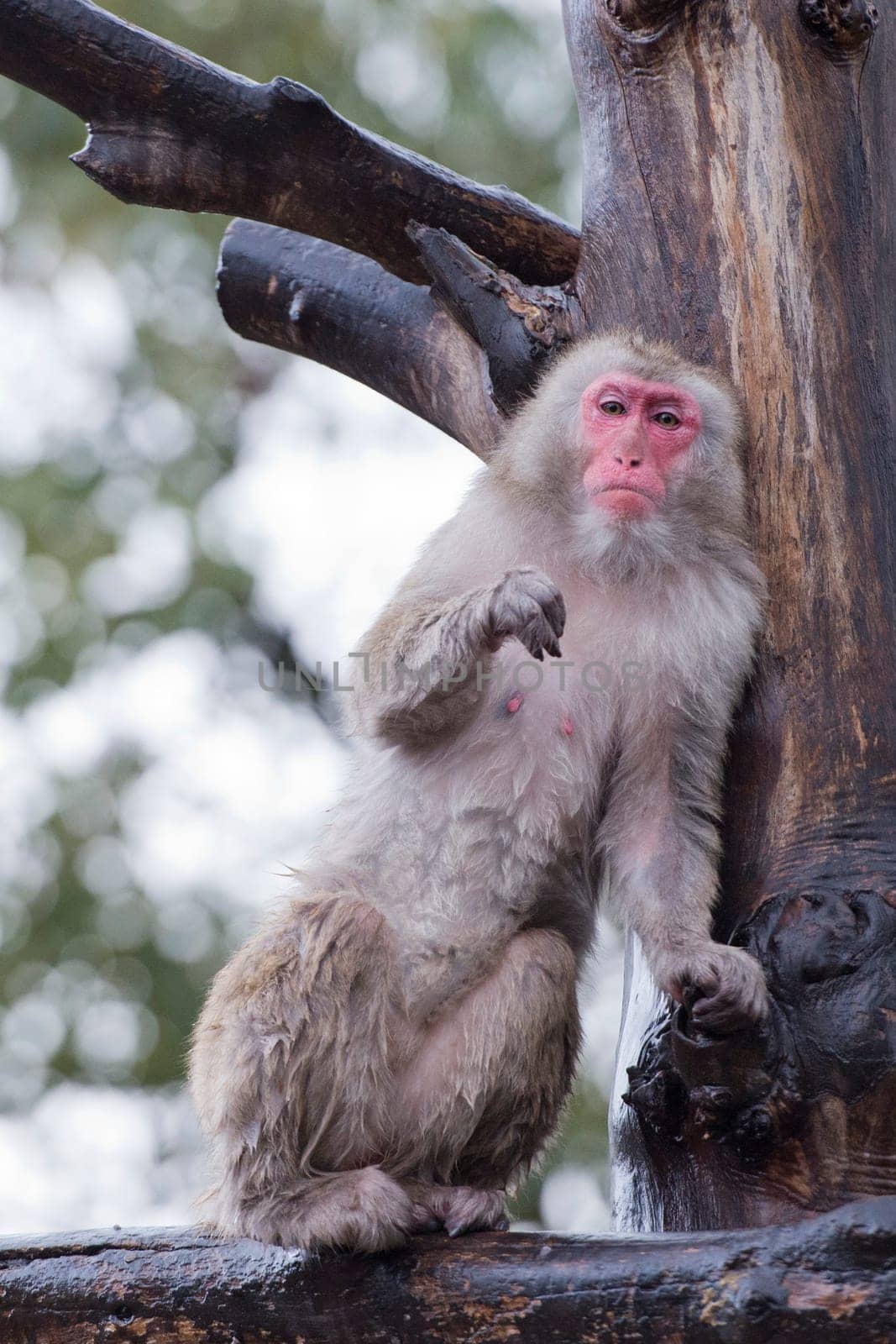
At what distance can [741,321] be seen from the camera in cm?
348

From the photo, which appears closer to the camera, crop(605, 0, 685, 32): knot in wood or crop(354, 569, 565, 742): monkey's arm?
crop(354, 569, 565, 742): monkey's arm

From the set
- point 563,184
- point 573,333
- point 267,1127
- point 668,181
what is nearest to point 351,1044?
point 267,1127

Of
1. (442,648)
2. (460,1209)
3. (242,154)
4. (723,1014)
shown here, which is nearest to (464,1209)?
(460,1209)

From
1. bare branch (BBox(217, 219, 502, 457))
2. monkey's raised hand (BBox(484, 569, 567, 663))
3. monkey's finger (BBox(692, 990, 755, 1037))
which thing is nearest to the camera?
monkey's finger (BBox(692, 990, 755, 1037))

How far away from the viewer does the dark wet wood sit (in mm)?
2781

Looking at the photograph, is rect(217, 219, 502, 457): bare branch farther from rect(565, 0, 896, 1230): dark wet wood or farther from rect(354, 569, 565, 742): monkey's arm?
rect(354, 569, 565, 742): monkey's arm

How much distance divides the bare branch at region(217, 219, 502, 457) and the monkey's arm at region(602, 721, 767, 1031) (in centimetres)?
120

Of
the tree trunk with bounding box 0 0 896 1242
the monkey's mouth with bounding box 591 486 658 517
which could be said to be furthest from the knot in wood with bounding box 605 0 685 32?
the monkey's mouth with bounding box 591 486 658 517

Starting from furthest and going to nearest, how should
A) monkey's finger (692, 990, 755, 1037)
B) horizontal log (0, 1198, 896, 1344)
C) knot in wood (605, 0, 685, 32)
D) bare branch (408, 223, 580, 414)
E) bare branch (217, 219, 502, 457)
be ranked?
bare branch (217, 219, 502, 457)
bare branch (408, 223, 580, 414)
knot in wood (605, 0, 685, 32)
monkey's finger (692, 990, 755, 1037)
horizontal log (0, 1198, 896, 1344)

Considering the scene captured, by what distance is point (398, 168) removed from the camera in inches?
163

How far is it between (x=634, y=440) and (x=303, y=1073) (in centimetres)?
159

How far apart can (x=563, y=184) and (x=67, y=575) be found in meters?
4.01

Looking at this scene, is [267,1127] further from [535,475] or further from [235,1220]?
[535,475]

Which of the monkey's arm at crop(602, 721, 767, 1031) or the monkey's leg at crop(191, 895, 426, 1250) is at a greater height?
the monkey's arm at crop(602, 721, 767, 1031)
